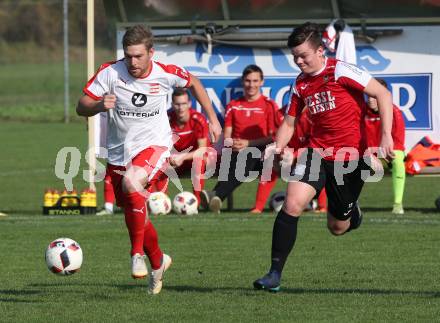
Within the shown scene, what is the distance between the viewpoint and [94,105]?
8359mm

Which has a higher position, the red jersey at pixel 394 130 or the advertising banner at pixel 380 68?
the advertising banner at pixel 380 68

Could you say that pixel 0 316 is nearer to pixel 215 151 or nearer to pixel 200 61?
pixel 215 151

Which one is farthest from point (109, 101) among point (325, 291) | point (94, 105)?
point (325, 291)

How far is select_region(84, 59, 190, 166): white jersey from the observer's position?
28.3 feet

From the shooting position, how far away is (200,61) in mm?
16328

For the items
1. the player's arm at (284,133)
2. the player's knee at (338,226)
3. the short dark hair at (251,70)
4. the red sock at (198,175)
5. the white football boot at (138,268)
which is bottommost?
the white football boot at (138,268)

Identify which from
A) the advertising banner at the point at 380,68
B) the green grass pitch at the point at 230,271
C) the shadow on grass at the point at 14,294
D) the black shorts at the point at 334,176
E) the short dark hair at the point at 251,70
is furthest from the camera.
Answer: the advertising banner at the point at 380,68

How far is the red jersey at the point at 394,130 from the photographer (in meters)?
14.2

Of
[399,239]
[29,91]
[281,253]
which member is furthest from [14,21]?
[281,253]

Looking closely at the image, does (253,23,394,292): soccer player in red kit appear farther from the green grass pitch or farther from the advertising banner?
the advertising banner

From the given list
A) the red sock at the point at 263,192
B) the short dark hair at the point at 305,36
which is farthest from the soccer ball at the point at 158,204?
the short dark hair at the point at 305,36

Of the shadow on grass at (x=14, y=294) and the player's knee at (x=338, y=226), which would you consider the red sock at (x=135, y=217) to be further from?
the player's knee at (x=338, y=226)

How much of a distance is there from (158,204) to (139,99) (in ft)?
19.9

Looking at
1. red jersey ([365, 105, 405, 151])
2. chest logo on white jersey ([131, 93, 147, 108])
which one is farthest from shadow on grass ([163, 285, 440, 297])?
red jersey ([365, 105, 405, 151])
